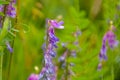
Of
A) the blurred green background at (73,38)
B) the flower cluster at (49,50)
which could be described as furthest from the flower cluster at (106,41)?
the flower cluster at (49,50)

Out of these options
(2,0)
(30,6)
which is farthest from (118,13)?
(2,0)

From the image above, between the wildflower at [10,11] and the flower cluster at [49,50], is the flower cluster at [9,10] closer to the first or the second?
the wildflower at [10,11]

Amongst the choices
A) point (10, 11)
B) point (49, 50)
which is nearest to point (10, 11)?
point (10, 11)

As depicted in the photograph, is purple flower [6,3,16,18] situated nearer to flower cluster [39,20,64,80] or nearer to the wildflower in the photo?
the wildflower

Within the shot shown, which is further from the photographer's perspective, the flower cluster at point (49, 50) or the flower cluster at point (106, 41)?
the flower cluster at point (106, 41)

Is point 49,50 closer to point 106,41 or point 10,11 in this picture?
point 10,11

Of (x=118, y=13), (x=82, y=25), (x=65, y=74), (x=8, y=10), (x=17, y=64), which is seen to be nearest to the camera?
(x=8, y=10)

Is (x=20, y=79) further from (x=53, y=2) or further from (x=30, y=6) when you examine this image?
(x=53, y=2)

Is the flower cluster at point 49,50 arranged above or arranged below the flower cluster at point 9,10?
below

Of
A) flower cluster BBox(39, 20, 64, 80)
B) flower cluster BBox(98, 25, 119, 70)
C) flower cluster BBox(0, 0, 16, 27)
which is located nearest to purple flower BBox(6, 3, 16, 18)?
flower cluster BBox(0, 0, 16, 27)
